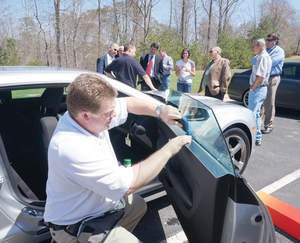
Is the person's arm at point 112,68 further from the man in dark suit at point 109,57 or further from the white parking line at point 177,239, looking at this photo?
the white parking line at point 177,239

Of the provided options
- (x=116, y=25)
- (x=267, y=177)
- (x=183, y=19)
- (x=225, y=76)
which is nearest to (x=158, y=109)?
(x=267, y=177)

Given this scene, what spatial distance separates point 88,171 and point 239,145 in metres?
2.54

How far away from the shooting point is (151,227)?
2.87 metres

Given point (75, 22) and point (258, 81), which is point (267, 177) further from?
point (75, 22)

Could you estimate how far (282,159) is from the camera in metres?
4.61

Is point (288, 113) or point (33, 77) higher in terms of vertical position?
point (33, 77)

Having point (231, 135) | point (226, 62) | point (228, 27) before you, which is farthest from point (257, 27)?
point (231, 135)

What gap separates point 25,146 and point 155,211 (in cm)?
137

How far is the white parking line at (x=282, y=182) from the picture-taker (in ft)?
12.0

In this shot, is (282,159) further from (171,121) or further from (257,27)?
(257,27)

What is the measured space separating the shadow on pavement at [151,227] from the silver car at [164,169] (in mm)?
469

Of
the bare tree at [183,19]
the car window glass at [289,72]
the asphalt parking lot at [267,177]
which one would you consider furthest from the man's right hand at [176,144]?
the bare tree at [183,19]

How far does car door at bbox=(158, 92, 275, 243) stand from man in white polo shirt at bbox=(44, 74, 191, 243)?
154mm

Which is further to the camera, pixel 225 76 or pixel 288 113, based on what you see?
pixel 288 113
